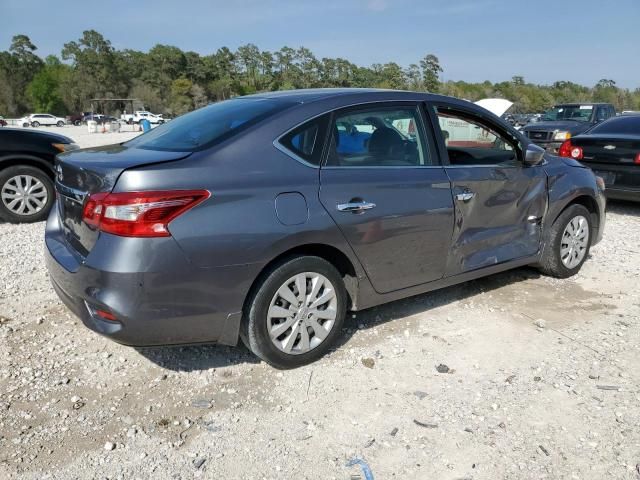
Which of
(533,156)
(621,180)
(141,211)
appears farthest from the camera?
(621,180)

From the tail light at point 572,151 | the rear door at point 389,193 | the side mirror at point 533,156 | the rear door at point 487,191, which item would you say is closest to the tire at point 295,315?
the rear door at point 389,193

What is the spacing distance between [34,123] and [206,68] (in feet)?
163

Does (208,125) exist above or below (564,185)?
above

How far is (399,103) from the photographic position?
373 cm

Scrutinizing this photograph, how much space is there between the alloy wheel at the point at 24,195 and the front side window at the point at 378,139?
504 centimetres

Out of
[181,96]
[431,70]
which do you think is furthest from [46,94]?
[431,70]

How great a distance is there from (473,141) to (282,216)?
2263 mm

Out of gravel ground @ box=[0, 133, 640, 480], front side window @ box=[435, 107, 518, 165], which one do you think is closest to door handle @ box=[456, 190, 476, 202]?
front side window @ box=[435, 107, 518, 165]

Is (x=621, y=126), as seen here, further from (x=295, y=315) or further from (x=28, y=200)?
(x=28, y=200)

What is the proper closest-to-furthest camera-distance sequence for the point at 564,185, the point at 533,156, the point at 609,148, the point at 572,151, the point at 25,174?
1. the point at 533,156
2. the point at 564,185
3. the point at 25,174
4. the point at 609,148
5. the point at 572,151

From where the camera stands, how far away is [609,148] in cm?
782

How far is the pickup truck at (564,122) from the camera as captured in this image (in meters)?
14.1

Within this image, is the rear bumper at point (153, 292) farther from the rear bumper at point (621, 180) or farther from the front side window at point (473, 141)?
the rear bumper at point (621, 180)

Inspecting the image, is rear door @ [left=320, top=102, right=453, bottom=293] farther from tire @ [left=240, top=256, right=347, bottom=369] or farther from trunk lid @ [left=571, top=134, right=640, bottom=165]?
trunk lid @ [left=571, top=134, right=640, bottom=165]
